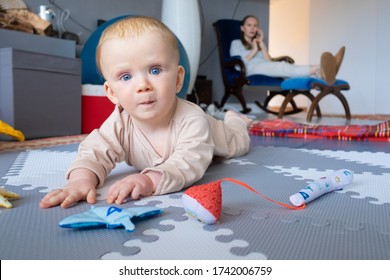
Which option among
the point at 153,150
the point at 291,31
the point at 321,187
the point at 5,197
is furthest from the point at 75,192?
the point at 291,31

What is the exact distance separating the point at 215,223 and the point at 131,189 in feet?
0.67

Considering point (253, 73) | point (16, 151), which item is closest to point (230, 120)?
point (16, 151)

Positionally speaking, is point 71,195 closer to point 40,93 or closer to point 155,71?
point 155,71

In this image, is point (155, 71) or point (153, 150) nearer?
point (155, 71)

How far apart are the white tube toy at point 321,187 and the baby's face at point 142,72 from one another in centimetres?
34

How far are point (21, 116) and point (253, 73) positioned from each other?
229cm

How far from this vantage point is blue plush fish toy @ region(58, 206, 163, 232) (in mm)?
581

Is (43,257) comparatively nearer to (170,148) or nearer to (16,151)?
(170,148)

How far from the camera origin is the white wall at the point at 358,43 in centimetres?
439

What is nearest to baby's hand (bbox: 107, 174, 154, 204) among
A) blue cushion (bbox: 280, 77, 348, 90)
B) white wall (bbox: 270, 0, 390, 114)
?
blue cushion (bbox: 280, 77, 348, 90)

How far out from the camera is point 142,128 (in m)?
0.94

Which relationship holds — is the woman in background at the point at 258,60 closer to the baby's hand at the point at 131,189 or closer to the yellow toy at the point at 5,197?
the baby's hand at the point at 131,189

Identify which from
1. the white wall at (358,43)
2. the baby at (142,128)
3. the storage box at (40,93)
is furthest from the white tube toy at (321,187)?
the white wall at (358,43)

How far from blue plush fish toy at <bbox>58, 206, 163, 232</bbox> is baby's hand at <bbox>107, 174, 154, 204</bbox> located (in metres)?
0.11
